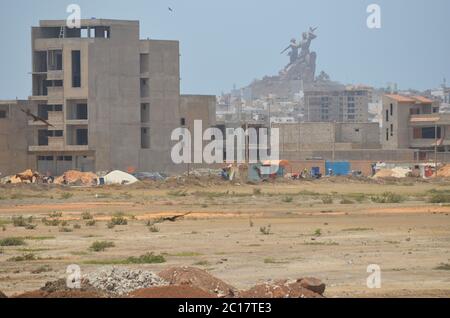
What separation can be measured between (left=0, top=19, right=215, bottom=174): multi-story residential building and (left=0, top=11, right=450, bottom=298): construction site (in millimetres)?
118

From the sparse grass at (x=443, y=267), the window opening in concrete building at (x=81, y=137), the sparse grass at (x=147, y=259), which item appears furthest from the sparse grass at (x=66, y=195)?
the sparse grass at (x=443, y=267)

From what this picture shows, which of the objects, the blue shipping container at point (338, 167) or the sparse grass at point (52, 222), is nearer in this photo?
the sparse grass at point (52, 222)

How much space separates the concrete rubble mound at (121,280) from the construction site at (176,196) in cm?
4

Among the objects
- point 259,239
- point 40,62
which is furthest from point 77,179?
point 259,239

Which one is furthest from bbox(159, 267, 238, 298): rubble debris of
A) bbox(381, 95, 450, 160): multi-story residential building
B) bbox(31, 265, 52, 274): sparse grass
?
bbox(381, 95, 450, 160): multi-story residential building

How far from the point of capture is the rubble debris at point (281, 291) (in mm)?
19388

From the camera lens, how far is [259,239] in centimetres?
3606

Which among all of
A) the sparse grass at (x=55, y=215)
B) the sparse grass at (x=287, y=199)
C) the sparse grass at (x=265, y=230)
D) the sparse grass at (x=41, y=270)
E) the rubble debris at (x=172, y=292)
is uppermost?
the rubble debris at (x=172, y=292)

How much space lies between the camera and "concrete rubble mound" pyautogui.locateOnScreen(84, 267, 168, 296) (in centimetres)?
2039

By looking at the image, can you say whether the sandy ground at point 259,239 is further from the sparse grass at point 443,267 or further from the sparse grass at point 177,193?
the sparse grass at point 177,193

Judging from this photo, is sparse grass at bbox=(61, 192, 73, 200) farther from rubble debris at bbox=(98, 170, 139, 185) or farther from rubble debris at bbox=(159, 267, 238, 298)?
rubble debris at bbox=(159, 267, 238, 298)

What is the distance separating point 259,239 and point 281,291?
1657cm

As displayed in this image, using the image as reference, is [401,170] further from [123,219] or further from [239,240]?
[239,240]

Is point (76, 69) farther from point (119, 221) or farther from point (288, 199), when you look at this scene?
point (119, 221)
